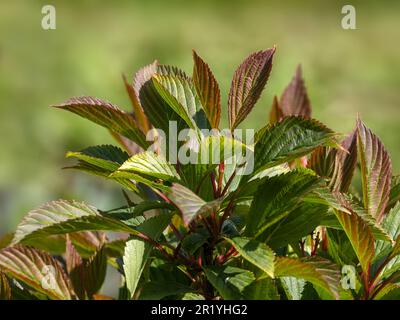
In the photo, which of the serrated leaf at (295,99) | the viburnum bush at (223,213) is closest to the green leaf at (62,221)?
the viburnum bush at (223,213)

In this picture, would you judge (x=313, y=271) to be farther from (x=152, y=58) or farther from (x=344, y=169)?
(x=152, y=58)

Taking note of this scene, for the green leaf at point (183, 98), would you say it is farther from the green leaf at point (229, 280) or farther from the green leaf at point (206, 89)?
the green leaf at point (229, 280)

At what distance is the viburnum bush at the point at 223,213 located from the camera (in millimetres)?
865

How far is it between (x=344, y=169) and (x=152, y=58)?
3947 millimetres

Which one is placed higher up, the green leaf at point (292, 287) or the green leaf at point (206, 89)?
the green leaf at point (206, 89)

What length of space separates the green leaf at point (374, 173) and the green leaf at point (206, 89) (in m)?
0.18

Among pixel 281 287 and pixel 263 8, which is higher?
pixel 263 8

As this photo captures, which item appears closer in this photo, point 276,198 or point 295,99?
point 276,198

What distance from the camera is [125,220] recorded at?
0.94 metres

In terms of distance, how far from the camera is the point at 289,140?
0.89 metres

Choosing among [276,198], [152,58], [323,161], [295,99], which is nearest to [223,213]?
[276,198]

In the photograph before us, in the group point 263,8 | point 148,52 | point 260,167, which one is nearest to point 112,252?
point 260,167
